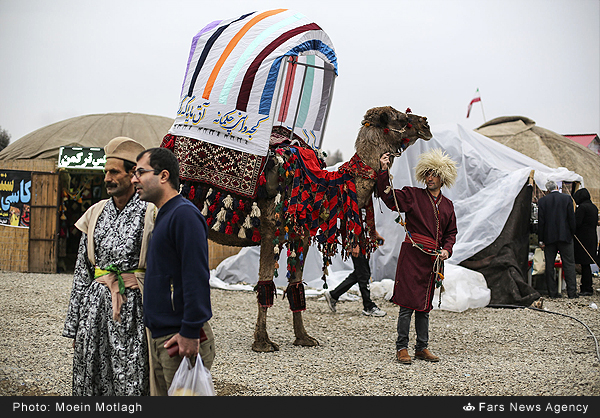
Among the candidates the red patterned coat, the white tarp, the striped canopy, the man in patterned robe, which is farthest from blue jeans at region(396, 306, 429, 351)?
the white tarp

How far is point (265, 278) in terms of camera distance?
5094 millimetres

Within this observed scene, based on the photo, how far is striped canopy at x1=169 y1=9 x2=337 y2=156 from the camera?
4965 millimetres

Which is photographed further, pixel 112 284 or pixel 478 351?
pixel 478 351

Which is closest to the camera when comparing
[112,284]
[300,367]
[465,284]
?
[112,284]

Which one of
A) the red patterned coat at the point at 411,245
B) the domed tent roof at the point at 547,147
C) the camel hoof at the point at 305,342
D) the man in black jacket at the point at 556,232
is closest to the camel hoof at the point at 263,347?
the camel hoof at the point at 305,342

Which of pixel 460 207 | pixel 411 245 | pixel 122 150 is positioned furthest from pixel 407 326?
pixel 460 207

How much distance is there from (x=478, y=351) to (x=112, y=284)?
405 cm

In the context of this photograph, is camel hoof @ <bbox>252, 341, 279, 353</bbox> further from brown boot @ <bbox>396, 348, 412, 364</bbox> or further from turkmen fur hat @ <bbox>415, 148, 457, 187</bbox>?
turkmen fur hat @ <bbox>415, 148, 457, 187</bbox>

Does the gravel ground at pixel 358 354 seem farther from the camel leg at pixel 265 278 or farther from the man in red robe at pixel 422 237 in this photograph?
the man in red robe at pixel 422 237

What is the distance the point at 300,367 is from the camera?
4.52 metres

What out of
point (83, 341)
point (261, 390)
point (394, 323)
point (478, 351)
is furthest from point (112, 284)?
point (394, 323)

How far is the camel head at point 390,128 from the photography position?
15.7 feet
